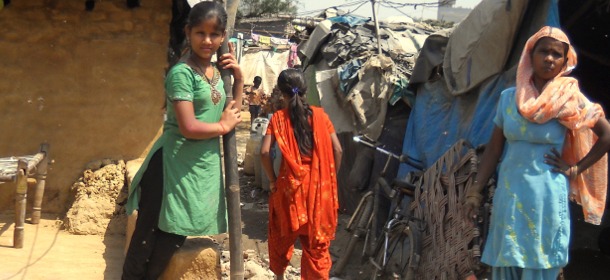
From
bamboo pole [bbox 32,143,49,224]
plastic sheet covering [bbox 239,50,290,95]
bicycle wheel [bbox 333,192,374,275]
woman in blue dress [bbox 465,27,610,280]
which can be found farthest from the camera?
plastic sheet covering [bbox 239,50,290,95]

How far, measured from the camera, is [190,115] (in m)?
3.36

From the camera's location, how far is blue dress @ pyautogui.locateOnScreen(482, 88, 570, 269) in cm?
357

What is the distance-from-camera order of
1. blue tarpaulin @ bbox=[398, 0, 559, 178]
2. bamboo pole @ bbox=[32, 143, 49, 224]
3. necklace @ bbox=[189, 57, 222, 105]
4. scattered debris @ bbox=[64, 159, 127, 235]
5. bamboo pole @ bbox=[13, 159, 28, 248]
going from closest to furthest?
necklace @ bbox=[189, 57, 222, 105] < bamboo pole @ bbox=[13, 159, 28, 248] < blue tarpaulin @ bbox=[398, 0, 559, 178] < bamboo pole @ bbox=[32, 143, 49, 224] < scattered debris @ bbox=[64, 159, 127, 235]

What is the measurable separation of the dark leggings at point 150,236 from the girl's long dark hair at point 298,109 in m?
1.31

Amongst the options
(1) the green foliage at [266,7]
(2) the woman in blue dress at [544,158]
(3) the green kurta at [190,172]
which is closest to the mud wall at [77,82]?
(3) the green kurta at [190,172]

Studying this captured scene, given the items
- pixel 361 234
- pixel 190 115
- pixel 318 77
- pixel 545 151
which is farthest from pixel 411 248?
pixel 318 77

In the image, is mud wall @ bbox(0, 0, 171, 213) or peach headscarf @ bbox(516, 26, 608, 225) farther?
mud wall @ bbox(0, 0, 171, 213)

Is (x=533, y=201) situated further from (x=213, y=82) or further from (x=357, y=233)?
(x=357, y=233)

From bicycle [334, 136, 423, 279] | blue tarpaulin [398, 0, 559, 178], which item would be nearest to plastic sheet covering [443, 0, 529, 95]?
blue tarpaulin [398, 0, 559, 178]

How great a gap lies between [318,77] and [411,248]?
134 inches

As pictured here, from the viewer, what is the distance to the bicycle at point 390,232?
212 inches

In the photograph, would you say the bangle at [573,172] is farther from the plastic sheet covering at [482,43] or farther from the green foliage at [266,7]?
the green foliage at [266,7]

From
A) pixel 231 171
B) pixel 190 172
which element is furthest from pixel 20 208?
pixel 231 171

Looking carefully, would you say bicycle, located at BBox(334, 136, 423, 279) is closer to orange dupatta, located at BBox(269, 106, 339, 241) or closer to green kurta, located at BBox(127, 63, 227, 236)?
orange dupatta, located at BBox(269, 106, 339, 241)
